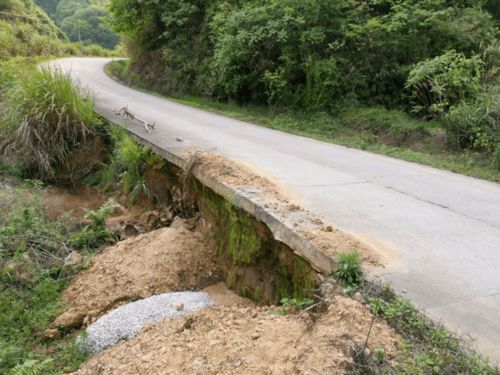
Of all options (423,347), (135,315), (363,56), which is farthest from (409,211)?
(363,56)

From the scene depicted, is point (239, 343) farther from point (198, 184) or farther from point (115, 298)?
point (198, 184)

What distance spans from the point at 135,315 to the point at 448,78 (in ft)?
27.3

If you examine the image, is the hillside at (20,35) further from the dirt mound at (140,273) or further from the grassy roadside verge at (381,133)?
the dirt mound at (140,273)

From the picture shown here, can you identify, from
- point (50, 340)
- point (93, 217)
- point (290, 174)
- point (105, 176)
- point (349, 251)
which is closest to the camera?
point (349, 251)

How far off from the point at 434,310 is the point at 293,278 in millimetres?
1427

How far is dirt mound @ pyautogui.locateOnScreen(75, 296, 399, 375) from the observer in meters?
2.65

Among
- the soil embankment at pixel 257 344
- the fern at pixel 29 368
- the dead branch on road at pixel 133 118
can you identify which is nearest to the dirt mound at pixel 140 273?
the fern at pixel 29 368

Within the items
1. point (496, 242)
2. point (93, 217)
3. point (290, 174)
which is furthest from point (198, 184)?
point (496, 242)

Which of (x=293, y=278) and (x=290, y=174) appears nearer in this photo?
(x=293, y=278)

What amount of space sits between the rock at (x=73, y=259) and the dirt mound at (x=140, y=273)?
199mm

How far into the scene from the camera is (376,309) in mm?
2959

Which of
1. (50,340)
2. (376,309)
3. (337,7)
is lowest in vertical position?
(50,340)

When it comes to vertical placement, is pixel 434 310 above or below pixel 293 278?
above

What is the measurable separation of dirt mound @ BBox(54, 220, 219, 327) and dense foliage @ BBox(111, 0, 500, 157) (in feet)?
19.7
